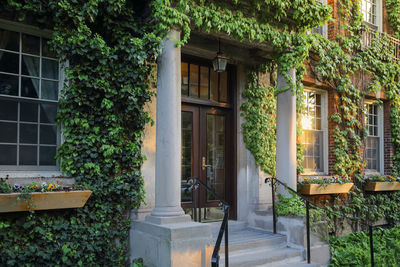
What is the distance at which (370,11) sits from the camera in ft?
35.0

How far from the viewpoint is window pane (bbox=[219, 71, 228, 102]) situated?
25.0ft

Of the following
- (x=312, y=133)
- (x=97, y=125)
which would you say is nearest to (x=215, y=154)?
(x=97, y=125)

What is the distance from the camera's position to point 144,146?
5965 mm

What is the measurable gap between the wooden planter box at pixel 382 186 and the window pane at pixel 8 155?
27.0 ft

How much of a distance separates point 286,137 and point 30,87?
4.50 m

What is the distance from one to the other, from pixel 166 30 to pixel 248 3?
1.69 meters

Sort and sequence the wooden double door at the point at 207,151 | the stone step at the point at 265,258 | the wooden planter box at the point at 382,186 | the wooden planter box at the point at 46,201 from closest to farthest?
1. the wooden planter box at the point at 46,201
2. the stone step at the point at 265,258
3. the wooden double door at the point at 207,151
4. the wooden planter box at the point at 382,186

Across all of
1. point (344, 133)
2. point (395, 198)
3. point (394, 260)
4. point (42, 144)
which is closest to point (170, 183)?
point (42, 144)

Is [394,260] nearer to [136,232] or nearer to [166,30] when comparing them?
[136,232]

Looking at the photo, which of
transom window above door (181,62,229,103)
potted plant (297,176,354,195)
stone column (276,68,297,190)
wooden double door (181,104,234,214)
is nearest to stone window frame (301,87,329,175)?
potted plant (297,176,354,195)

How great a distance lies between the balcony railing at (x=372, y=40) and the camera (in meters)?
9.92

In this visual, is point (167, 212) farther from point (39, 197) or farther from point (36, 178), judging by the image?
point (36, 178)

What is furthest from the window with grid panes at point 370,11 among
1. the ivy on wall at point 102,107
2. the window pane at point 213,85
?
the ivy on wall at point 102,107

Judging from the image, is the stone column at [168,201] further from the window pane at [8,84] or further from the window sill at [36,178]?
the window pane at [8,84]
